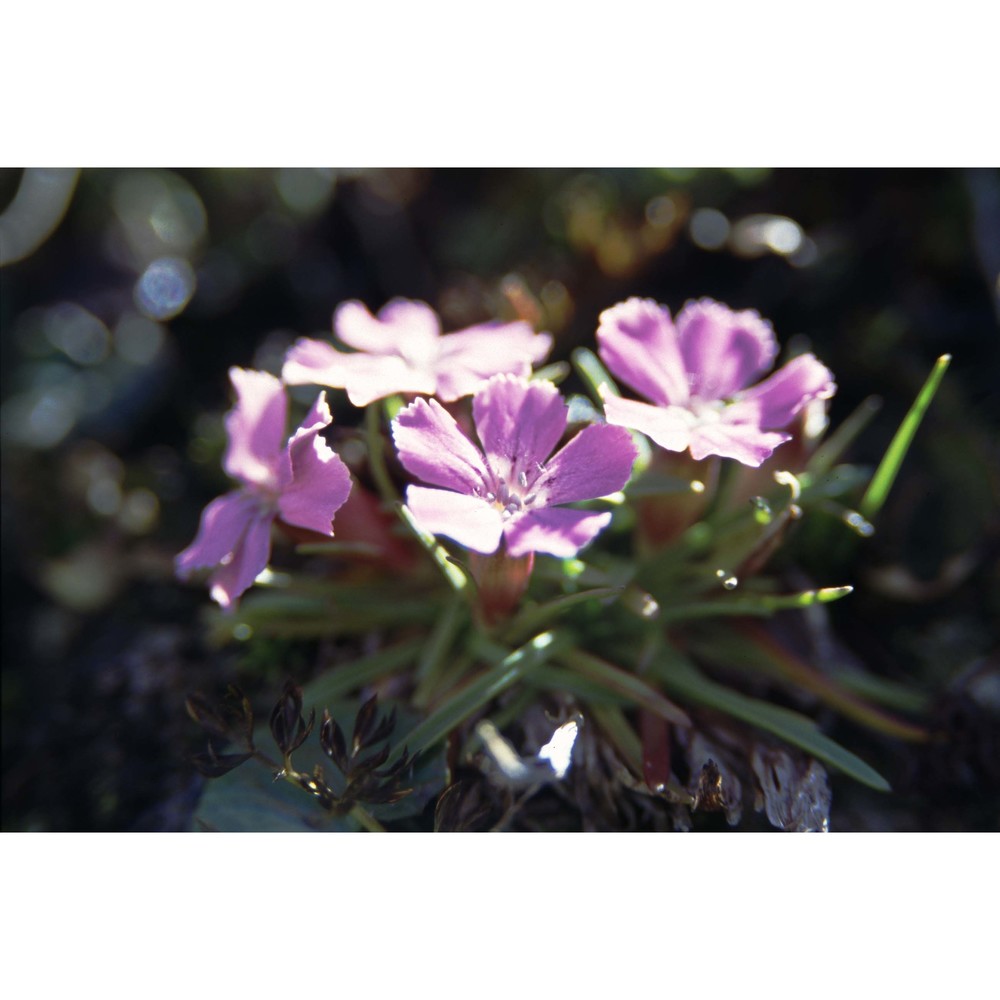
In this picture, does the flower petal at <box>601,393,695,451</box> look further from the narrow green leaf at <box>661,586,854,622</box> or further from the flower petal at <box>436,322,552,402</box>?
the narrow green leaf at <box>661,586,854,622</box>

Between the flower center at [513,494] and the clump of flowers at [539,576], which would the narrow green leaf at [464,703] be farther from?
the flower center at [513,494]

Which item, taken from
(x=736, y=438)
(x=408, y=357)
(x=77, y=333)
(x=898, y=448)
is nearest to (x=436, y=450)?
(x=408, y=357)

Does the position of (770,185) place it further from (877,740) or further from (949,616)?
(877,740)

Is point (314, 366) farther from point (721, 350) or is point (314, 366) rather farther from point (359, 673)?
point (721, 350)

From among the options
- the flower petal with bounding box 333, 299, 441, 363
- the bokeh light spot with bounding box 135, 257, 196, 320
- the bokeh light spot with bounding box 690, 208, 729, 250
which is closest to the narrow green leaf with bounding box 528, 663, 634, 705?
the flower petal with bounding box 333, 299, 441, 363

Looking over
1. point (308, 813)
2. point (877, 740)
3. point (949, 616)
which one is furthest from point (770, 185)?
point (308, 813)
